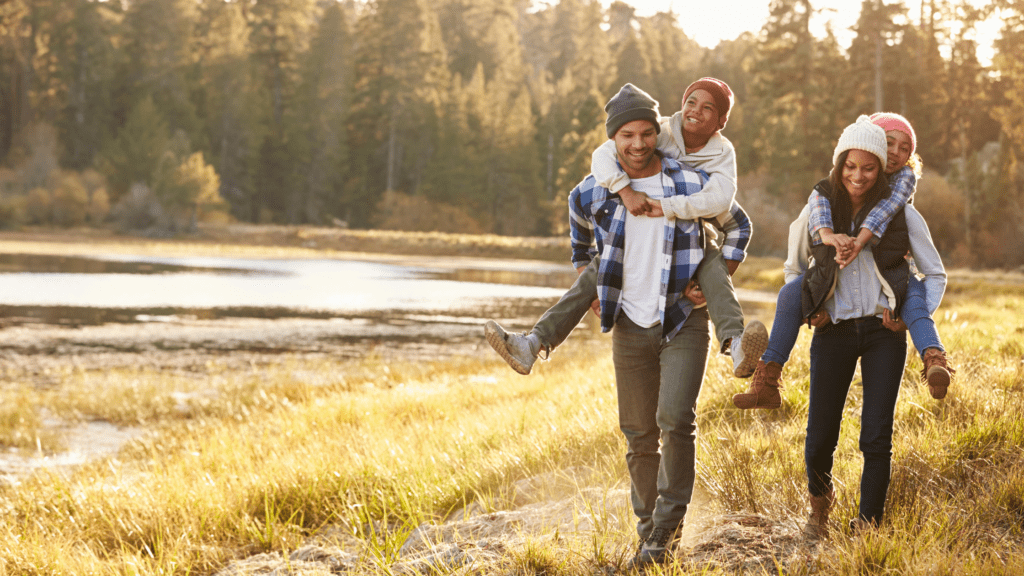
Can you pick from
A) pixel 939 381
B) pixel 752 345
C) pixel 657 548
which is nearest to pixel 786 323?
pixel 752 345

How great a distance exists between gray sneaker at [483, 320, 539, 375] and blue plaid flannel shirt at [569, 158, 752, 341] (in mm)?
340

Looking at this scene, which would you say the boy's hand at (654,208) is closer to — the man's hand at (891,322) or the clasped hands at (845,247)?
the clasped hands at (845,247)

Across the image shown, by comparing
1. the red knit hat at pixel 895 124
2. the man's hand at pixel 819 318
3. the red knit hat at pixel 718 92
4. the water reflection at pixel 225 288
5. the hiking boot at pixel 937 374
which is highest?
the red knit hat at pixel 718 92

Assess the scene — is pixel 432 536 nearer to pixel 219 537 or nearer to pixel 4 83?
pixel 219 537

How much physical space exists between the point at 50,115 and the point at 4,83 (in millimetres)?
6497

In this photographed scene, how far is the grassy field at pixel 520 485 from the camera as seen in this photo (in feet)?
11.1

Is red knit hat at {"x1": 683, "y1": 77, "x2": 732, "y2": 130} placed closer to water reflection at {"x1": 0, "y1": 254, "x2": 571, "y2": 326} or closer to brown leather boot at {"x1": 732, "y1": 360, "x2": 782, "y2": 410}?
brown leather boot at {"x1": 732, "y1": 360, "x2": 782, "y2": 410}

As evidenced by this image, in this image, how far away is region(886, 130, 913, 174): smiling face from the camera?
3350mm

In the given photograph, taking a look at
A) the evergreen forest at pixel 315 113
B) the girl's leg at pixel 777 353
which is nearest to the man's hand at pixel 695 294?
the girl's leg at pixel 777 353

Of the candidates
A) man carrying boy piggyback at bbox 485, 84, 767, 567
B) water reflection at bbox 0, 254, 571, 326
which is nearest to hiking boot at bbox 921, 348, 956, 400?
man carrying boy piggyback at bbox 485, 84, 767, 567

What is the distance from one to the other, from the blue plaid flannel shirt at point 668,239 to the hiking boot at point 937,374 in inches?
31.2

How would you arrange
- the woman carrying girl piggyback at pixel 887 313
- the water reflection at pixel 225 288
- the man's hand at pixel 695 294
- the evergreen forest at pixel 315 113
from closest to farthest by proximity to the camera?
the woman carrying girl piggyback at pixel 887 313
the man's hand at pixel 695 294
the water reflection at pixel 225 288
the evergreen forest at pixel 315 113

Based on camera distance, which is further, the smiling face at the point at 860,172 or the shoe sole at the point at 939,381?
the smiling face at the point at 860,172

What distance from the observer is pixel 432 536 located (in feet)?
15.1
